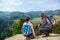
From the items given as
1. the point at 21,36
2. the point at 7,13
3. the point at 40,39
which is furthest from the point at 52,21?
the point at 7,13

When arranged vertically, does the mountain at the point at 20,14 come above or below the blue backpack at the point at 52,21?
above

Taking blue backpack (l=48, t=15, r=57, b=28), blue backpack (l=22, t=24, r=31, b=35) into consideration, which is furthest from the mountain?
blue backpack (l=22, t=24, r=31, b=35)

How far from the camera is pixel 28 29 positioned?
3.94 m

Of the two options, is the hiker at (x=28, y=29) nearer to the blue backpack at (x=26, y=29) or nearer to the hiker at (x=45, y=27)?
the blue backpack at (x=26, y=29)

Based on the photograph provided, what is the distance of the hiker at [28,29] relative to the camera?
155 inches

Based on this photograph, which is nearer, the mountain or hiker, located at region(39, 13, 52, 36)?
hiker, located at region(39, 13, 52, 36)

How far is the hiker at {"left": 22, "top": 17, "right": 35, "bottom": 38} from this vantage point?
3939 mm

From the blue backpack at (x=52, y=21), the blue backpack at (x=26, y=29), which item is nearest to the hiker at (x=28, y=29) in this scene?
the blue backpack at (x=26, y=29)

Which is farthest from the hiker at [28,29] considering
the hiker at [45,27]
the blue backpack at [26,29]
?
the hiker at [45,27]

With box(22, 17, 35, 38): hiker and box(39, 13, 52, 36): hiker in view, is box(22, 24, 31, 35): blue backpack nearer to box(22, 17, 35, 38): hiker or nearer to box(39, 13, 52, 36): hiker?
box(22, 17, 35, 38): hiker

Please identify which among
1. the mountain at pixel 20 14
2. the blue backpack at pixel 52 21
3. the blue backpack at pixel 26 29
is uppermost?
the mountain at pixel 20 14

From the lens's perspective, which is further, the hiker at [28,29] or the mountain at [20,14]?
the mountain at [20,14]

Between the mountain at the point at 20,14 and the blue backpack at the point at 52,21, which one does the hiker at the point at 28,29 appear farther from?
the blue backpack at the point at 52,21

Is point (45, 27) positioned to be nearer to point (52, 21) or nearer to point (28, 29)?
point (52, 21)
